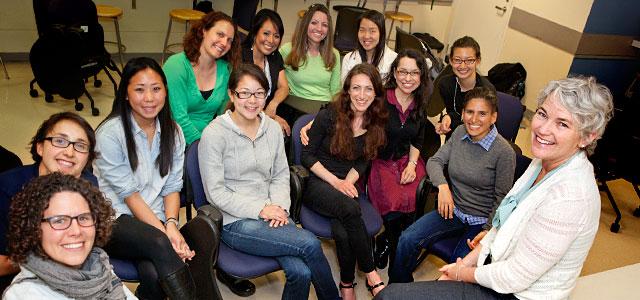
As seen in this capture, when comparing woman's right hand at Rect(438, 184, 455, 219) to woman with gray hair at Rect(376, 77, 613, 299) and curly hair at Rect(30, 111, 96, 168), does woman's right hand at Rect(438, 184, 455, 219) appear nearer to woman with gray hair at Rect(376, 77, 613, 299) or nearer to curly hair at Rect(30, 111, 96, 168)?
woman with gray hair at Rect(376, 77, 613, 299)

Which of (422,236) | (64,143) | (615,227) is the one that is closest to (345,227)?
(422,236)

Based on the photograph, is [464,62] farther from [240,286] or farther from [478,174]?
[240,286]

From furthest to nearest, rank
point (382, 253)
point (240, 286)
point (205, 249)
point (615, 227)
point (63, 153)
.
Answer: point (615, 227)
point (382, 253)
point (240, 286)
point (205, 249)
point (63, 153)

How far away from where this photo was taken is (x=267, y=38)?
3.12 m

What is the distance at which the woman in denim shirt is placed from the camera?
6.34 ft

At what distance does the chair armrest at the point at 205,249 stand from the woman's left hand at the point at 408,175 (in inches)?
44.9

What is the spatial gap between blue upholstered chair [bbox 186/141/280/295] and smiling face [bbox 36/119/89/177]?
1.77 ft

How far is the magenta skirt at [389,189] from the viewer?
9.06 ft

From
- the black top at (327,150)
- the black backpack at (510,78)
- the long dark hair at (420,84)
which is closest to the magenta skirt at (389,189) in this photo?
the black top at (327,150)

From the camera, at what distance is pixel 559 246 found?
1.55m

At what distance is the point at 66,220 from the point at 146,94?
0.78 metres

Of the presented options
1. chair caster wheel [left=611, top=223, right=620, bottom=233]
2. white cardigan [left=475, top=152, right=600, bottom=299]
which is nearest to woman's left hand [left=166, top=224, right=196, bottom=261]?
white cardigan [left=475, top=152, right=600, bottom=299]

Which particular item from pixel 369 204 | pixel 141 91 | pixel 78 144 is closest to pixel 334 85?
pixel 369 204

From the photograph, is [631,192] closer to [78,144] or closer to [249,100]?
[249,100]
